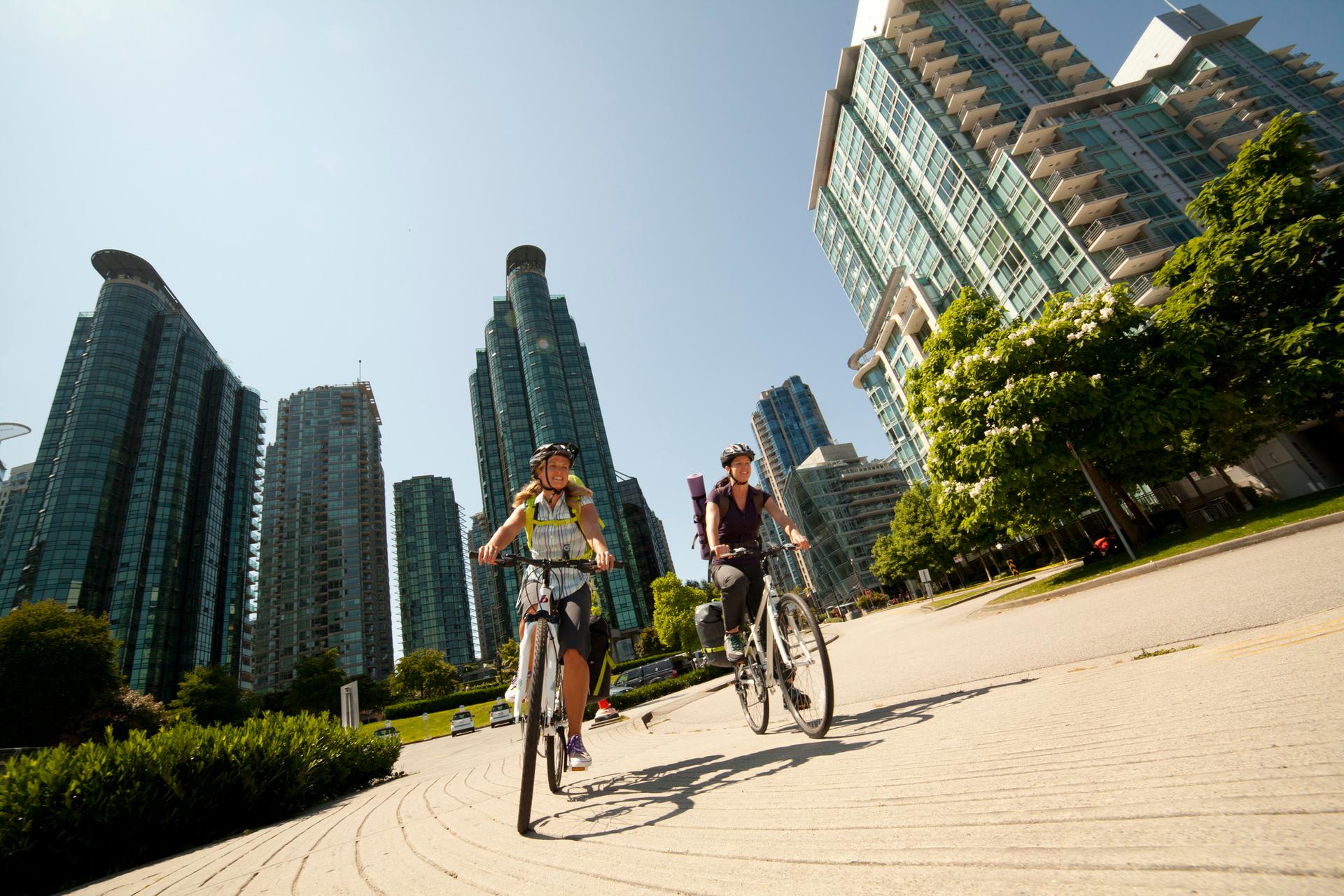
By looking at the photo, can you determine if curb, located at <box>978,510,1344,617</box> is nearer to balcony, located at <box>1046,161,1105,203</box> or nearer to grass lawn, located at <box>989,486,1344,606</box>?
grass lawn, located at <box>989,486,1344,606</box>

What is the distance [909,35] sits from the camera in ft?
145

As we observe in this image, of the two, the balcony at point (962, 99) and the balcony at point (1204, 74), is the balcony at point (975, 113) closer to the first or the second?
the balcony at point (962, 99)

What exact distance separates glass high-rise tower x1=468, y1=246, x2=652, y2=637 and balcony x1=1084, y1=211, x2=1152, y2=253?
63.4m

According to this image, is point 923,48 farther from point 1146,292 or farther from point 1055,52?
point 1146,292

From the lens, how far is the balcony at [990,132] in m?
38.5

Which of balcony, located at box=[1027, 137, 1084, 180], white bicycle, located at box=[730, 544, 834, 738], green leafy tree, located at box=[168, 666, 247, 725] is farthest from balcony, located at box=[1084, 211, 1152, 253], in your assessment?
green leafy tree, located at box=[168, 666, 247, 725]

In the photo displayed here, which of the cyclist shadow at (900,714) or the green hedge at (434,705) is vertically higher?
the green hedge at (434,705)

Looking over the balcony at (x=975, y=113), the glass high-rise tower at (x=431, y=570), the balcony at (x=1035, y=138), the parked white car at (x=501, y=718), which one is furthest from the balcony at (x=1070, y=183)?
the glass high-rise tower at (x=431, y=570)

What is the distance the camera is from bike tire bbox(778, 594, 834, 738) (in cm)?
366

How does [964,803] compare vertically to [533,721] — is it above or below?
below

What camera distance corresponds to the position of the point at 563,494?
170 inches

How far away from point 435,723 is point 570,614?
51.3 m

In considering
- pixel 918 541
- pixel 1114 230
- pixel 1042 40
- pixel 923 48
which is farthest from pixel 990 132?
pixel 918 541

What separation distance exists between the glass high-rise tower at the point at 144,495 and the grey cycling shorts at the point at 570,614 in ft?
303
